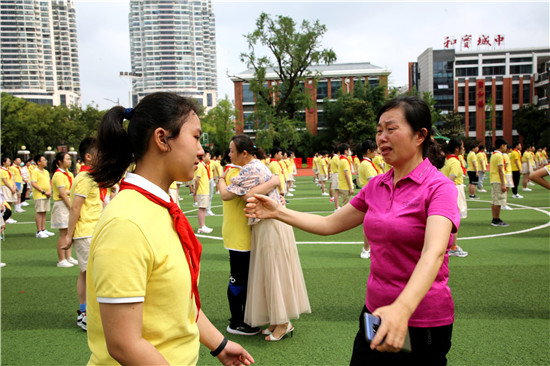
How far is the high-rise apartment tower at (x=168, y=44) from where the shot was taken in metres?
173

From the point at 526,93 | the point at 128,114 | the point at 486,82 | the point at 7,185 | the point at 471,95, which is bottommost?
the point at 7,185

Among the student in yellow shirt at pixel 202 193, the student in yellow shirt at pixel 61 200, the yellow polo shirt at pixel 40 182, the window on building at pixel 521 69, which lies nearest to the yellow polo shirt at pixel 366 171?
the student in yellow shirt at pixel 202 193

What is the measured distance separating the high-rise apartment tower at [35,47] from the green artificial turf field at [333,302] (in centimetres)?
12411

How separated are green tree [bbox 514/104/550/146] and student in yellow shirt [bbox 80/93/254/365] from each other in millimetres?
71058

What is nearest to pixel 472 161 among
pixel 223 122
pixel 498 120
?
pixel 223 122

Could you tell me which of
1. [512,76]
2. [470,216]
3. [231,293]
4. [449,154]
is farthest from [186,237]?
[512,76]

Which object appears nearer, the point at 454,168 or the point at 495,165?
the point at 454,168

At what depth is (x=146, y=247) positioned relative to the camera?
1.47 m

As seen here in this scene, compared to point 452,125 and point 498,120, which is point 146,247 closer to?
point 452,125

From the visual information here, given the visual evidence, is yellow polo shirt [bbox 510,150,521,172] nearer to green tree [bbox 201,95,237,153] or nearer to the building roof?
the building roof

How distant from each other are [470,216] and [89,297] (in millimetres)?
12470

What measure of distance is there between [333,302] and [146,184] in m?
4.35

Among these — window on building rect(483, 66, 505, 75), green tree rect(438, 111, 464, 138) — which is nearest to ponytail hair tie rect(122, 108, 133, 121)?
green tree rect(438, 111, 464, 138)

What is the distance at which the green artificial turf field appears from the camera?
4.21 metres
